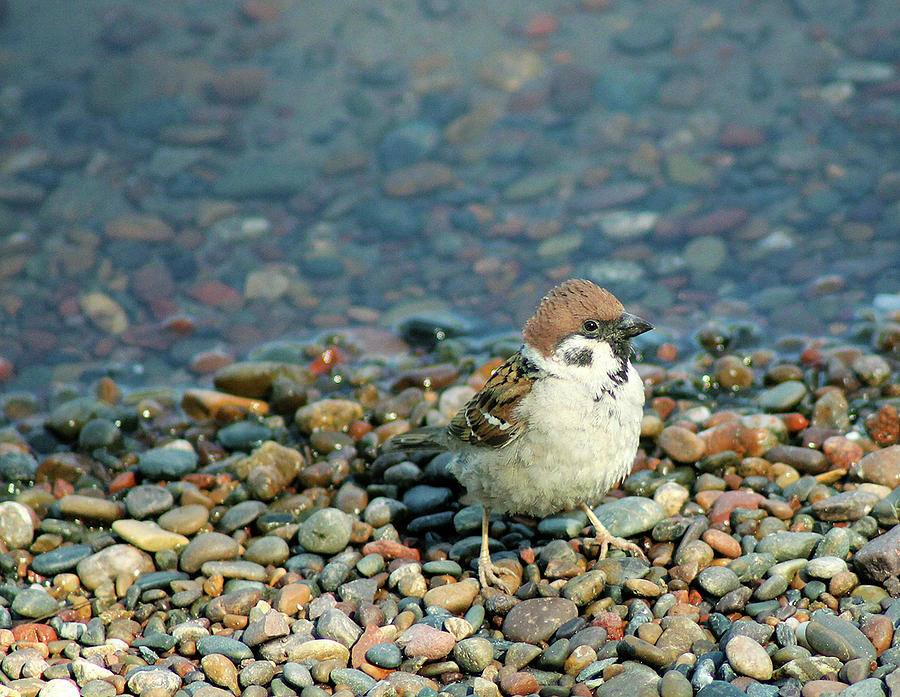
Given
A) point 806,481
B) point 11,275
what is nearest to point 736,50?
point 806,481

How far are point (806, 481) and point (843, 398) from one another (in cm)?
104

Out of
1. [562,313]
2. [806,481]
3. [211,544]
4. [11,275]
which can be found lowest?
[11,275]

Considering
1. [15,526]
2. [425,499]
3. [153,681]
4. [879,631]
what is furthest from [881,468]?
[15,526]

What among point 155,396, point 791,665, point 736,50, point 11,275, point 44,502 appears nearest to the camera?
point 791,665

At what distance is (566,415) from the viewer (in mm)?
4449

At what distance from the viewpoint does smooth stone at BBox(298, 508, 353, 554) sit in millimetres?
4996

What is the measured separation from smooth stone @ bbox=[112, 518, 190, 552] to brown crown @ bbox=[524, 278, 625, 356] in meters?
2.25

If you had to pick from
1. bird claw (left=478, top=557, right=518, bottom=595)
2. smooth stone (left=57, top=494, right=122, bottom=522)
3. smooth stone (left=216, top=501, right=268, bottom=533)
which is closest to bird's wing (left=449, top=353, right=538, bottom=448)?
bird claw (left=478, top=557, right=518, bottom=595)

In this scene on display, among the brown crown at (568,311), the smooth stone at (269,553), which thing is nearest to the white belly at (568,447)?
Answer: the brown crown at (568,311)

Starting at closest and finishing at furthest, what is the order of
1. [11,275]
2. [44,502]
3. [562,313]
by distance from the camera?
[562,313], [44,502], [11,275]

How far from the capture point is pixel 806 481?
16.4 ft

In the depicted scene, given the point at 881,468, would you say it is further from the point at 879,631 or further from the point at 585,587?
the point at 585,587

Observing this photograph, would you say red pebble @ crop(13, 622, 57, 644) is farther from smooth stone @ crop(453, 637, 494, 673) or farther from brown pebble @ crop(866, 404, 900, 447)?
brown pebble @ crop(866, 404, 900, 447)

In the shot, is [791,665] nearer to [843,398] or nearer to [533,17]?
[843,398]
